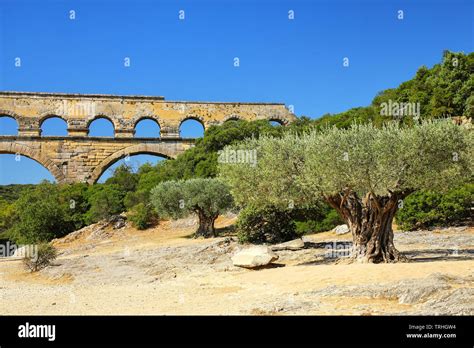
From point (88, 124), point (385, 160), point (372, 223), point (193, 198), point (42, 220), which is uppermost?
point (88, 124)

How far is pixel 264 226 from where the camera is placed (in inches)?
839

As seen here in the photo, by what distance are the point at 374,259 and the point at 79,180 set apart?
33576 mm

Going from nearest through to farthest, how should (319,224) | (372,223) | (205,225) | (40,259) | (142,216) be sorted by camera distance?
(372,223)
(40,259)
(319,224)
(205,225)
(142,216)

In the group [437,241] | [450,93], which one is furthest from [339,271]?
[450,93]

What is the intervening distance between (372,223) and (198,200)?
40.8 ft

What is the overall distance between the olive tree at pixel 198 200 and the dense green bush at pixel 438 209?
8.42 meters

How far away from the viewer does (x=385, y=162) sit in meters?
12.7

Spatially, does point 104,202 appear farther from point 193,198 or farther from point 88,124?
point 88,124

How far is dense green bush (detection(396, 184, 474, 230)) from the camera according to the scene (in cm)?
2252

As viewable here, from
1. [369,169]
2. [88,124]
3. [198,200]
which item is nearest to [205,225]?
[198,200]

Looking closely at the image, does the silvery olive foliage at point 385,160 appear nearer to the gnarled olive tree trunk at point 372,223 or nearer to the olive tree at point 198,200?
the gnarled olive tree trunk at point 372,223

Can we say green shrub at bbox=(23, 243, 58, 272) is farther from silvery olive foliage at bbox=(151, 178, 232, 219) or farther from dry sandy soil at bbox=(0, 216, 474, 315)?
silvery olive foliage at bbox=(151, 178, 232, 219)

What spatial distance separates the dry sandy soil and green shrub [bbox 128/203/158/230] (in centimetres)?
1103
